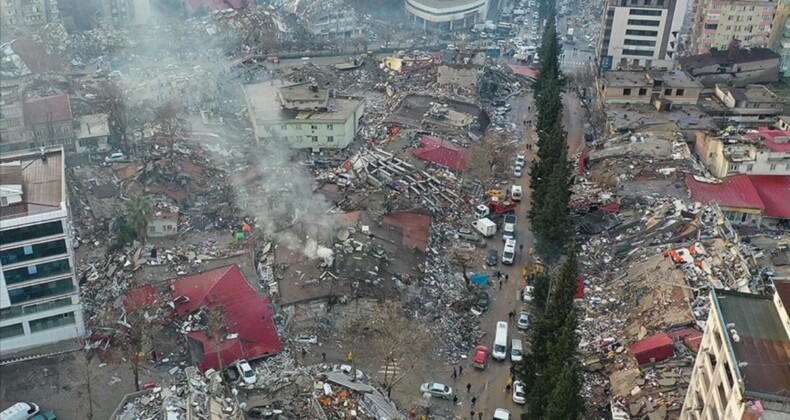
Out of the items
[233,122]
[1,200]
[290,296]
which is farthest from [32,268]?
[233,122]

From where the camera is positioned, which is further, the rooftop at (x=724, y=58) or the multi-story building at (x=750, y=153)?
the rooftop at (x=724, y=58)

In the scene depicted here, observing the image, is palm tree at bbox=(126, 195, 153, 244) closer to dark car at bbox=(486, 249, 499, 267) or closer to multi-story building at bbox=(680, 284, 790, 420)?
dark car at bbox=(486, 249, 499, 267)

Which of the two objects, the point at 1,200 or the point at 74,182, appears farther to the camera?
the point at 74,182

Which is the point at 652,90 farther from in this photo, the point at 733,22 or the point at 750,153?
the point at 733,22

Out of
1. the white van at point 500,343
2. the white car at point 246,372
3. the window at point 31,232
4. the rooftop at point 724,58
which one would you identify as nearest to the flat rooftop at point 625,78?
the rooftop at point 724,58

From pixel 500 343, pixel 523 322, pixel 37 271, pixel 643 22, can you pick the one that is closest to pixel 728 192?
pixel 523 322

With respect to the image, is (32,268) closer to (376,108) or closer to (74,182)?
(74,182)

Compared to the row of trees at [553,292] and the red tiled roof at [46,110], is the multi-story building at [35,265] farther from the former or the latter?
the row of trees at [553,292]
